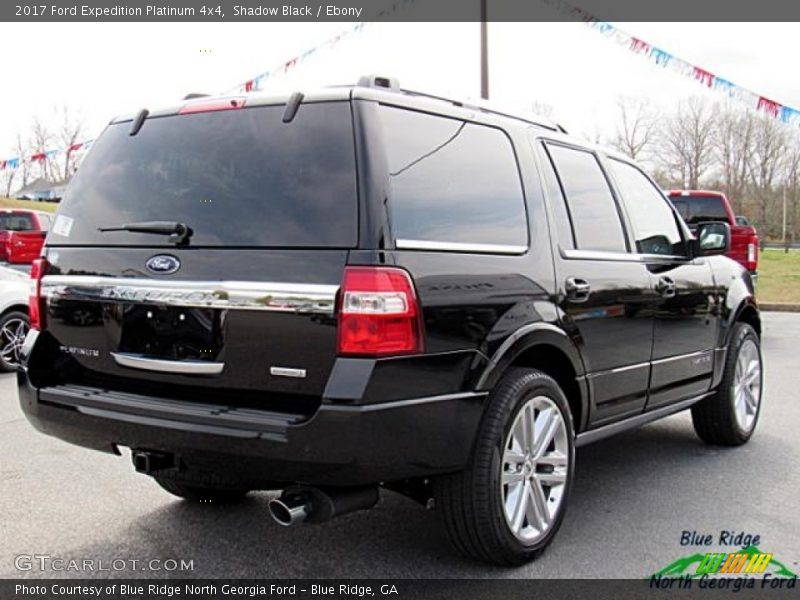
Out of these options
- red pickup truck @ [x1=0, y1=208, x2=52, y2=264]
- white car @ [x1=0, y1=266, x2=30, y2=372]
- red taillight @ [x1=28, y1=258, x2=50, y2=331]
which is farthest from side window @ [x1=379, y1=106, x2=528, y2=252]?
red pickup truck @ [x1=0, y1=208, x2=52, y2=264]

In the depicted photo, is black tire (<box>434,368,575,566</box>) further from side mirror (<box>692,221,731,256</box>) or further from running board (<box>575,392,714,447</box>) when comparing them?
side mirror (<box>692,221,731,256</box>)

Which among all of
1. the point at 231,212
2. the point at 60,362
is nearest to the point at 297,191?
the point at 231,212

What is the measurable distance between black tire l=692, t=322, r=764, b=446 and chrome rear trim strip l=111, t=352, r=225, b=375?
11.5 ft

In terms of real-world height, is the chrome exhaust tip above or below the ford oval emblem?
below

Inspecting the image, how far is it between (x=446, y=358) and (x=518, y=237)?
820mm

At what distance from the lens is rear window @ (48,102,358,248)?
114 inches

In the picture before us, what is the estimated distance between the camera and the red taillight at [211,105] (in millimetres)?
3250

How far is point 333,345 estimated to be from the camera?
109 inches

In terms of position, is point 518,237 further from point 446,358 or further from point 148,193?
point 148,193

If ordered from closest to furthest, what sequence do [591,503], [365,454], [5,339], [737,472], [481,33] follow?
[365,454] → [591,503] → [737,472] → [5,339] → [481,33]

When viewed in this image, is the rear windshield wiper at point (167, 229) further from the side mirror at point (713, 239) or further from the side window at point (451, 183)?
the side mirror at point (713, 239)

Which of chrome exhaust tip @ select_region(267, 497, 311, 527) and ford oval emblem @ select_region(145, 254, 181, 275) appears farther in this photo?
A: ford oval emblem @ select_region(145, 254, 181, 275)

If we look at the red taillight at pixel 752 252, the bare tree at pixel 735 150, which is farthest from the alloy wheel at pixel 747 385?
the bare tree at pixel 735 150

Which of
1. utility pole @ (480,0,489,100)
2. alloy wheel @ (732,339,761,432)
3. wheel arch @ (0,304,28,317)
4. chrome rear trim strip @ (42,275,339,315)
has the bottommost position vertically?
alloy wheel @ (732,339,761,432)
